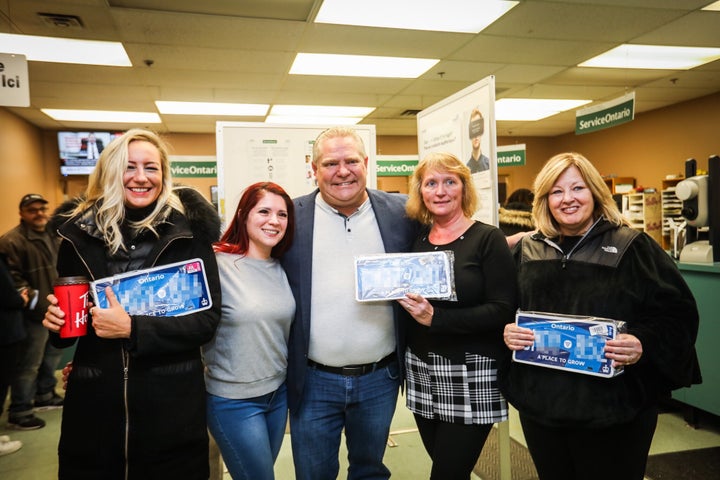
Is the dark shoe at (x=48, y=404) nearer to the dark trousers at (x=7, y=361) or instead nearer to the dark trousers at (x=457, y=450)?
the dark trousers at (x=7, y=361)

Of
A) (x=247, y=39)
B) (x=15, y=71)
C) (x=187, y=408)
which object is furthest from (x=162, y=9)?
(x=187, y=408)

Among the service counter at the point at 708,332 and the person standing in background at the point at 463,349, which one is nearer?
the person standing in background at the point at 463,349

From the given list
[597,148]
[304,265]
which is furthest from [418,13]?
[597,148]

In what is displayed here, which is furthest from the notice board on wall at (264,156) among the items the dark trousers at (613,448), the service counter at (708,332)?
the service counter at (708,332)

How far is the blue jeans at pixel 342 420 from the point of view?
189 centimetres

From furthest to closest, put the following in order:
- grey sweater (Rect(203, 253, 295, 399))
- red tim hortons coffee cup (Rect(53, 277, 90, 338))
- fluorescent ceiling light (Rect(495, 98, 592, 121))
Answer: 1. fluorescent ceiling light (Rect(495, 98, 592, 121))
2. grey sweater (Rect(203, 253, 295, 399))
3. red tim hortons coffee cup (Rect(53, 277, 90, 338))

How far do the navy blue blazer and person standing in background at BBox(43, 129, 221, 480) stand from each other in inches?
14.1

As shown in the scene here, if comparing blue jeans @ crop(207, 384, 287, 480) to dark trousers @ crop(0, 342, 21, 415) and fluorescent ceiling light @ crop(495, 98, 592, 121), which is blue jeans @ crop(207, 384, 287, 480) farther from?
fluorescent ceiling light @ crop(495, 98, 592, 121)

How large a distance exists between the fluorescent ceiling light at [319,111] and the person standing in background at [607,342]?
6.74 metres

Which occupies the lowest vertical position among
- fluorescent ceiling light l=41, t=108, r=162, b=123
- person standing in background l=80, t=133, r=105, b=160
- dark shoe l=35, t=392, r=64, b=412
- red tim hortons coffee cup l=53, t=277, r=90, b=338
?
dark shoe l=35, t=392, r=64, b=412

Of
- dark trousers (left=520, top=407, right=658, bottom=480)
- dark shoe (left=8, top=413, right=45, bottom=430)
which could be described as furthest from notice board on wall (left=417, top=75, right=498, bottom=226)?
dark shoe (left=8, top=413, right=45, bottom=430)

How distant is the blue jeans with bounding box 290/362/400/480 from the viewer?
6.20 ft

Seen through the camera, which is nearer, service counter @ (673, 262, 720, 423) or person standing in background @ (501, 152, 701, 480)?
person standing in background @ (501, 152, 701, 480)

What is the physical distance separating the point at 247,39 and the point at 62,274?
4034 mm
